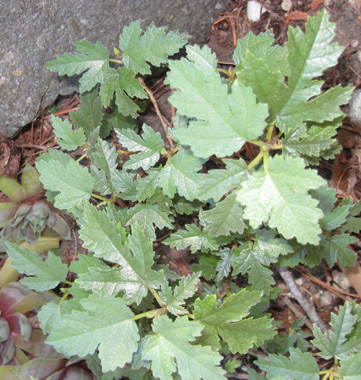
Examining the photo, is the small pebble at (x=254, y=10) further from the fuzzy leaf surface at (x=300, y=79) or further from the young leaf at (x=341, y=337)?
the young leaf at (x=341, y=337)

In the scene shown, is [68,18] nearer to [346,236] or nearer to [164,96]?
[164,96]

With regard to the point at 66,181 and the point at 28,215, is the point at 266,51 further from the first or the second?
the point at 28,215

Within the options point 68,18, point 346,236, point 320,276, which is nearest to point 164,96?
point 68,18

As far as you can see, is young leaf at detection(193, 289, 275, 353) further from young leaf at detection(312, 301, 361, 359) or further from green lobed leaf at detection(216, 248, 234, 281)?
green lobed leaf at detection(216, 248, 234, 281)

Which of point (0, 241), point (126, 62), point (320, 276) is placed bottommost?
point (320, 276)

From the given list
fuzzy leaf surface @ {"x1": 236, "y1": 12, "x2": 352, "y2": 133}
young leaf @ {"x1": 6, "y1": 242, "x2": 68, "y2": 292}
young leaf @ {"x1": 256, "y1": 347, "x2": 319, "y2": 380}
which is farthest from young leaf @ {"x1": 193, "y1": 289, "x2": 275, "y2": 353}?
young leaf @ {"x1": 6, "y1": 242, "x2": 68, "y2": 292}

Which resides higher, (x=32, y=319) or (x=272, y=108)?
(x=272, y=108)
